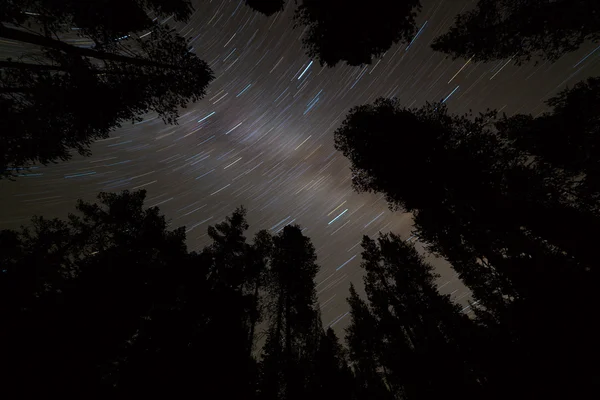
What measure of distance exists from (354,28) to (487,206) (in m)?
10.1

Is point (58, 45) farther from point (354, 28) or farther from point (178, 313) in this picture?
point (178, 313)

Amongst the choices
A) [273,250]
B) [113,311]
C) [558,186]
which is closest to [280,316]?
[273,250]

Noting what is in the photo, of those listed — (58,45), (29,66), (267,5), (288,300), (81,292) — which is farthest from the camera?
(288,300)

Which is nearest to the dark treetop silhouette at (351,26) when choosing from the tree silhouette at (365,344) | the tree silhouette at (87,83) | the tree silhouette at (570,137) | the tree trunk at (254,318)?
the tree silhouette at (87,83)

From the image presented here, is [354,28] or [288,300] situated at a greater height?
[354,28]

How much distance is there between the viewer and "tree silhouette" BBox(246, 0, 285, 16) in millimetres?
7121

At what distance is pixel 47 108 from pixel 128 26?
4205 mm

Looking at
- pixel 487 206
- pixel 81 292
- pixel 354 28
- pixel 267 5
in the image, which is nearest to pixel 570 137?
pixel 487 206

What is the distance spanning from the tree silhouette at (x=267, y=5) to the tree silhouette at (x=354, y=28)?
762 millimetres

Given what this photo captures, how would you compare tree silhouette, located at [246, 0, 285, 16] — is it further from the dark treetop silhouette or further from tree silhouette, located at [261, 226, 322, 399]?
tree silhouette, located at [261, 226, 322, 399]

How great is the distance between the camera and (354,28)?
718 centimetres

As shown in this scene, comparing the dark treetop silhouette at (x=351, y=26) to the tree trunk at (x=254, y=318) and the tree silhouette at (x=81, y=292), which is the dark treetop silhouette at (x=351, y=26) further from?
the tree trunk at (x=254, y=318)

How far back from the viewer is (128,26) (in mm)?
7012

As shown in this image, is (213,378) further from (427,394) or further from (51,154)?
(427,394)
